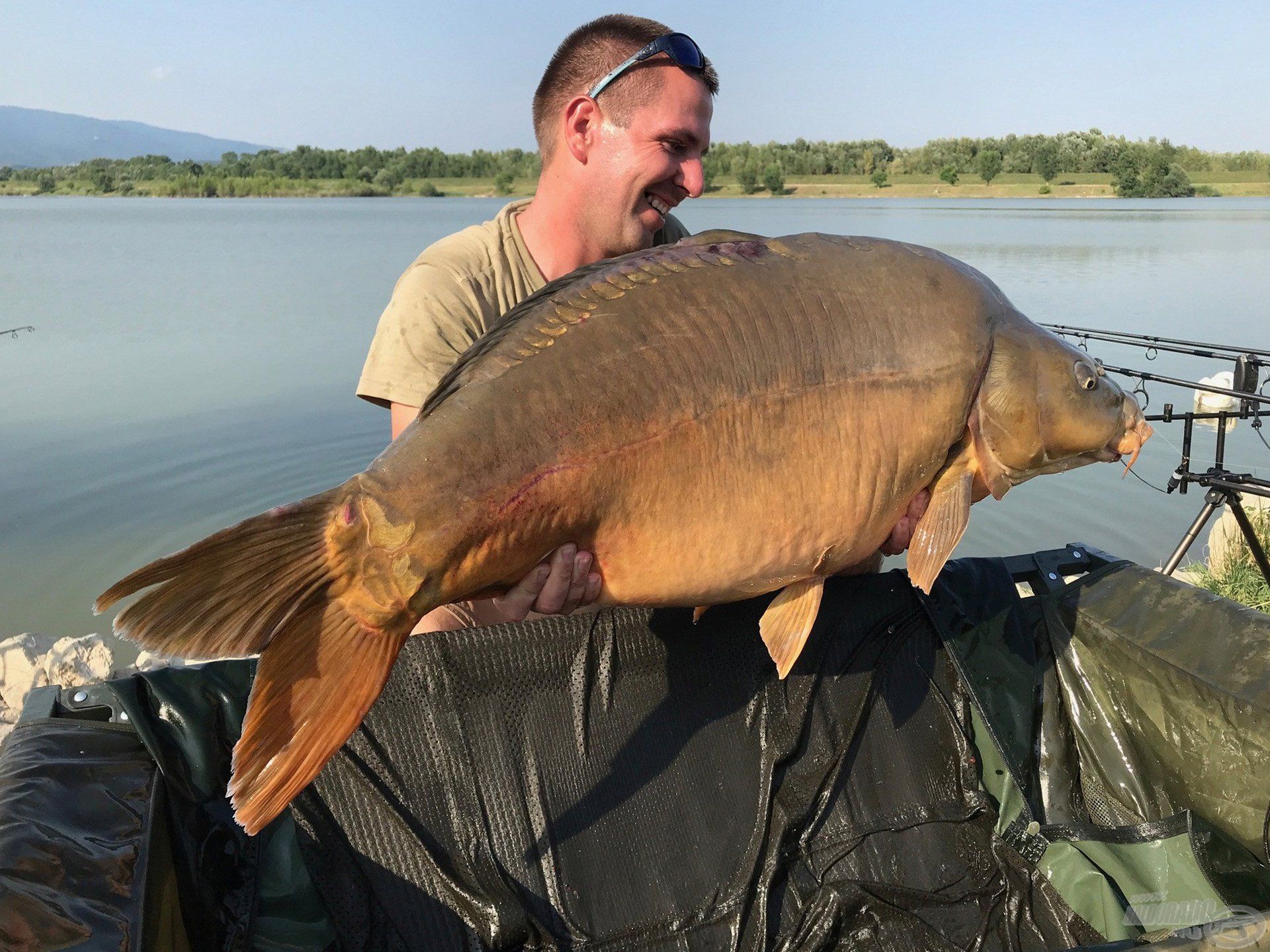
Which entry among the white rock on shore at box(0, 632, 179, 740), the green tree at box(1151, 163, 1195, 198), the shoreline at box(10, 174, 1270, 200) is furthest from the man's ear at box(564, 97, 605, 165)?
the green tree at box(1151, 163, 1195, 198)

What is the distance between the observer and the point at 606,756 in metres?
1.85

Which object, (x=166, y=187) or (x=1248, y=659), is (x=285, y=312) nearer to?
(x=1248, y=659)

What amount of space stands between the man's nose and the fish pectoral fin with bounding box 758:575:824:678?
0.97 m

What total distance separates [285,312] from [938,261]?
11.2m

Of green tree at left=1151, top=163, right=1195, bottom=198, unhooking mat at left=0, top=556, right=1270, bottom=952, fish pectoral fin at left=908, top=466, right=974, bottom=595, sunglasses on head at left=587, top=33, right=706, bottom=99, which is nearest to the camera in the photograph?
unhooking mat at left=0, top=556, right=1270, bottom=952

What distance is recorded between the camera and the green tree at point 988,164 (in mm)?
34562

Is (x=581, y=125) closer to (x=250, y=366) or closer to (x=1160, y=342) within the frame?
Result: (x=1160, y=342)

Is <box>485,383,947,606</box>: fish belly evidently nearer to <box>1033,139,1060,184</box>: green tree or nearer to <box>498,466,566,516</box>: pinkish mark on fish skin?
<box>498,466,566,516</box>: pinkish mark on fish skin

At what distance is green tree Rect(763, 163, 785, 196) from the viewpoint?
→ 35219mm


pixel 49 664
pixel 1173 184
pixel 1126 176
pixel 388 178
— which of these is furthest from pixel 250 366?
pixel 388 178

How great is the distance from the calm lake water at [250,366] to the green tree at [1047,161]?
12430 mm

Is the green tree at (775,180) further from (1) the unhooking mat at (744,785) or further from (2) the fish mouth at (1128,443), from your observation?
(2) the fish mouth at (1128,443)

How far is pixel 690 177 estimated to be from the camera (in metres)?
2.19

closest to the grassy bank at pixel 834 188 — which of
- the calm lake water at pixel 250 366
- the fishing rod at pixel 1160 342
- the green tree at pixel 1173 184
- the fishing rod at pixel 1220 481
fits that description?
the green tree at pixel 1173 184
